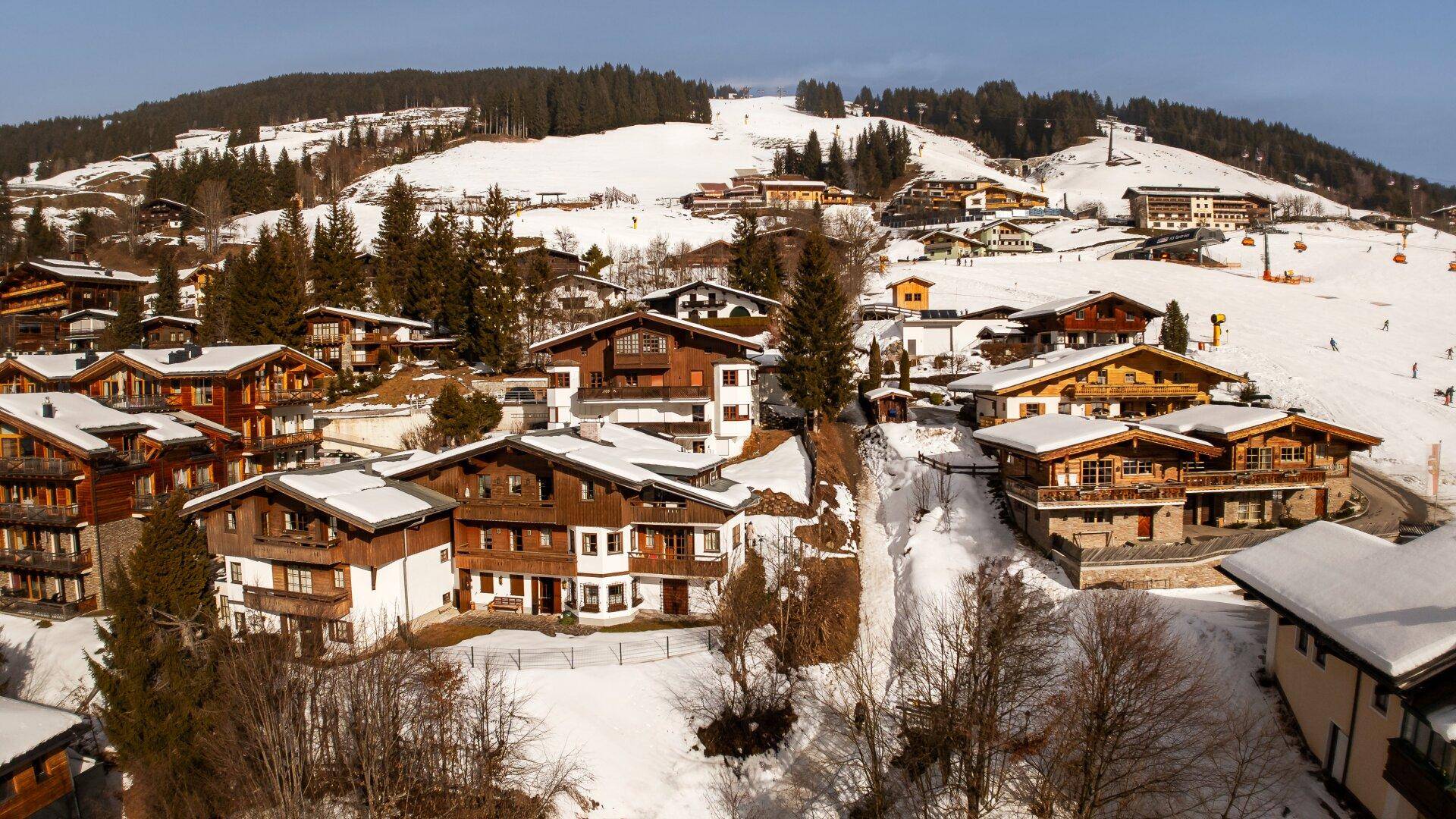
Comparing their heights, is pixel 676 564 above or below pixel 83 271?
below

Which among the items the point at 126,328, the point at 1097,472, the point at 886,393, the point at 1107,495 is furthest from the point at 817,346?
the point at 126,328

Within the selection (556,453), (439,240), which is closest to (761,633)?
(556,453)

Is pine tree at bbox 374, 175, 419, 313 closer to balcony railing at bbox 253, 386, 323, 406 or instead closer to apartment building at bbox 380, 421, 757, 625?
balcony railing at bbox 253, 386, 323, 406

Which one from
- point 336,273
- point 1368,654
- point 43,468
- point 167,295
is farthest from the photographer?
point 167,295

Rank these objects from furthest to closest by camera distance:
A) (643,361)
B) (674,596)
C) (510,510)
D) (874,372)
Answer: (874,372) → (643,361) → (510,510) → (674,596)

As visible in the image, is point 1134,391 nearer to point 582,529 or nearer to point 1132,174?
point 582,529

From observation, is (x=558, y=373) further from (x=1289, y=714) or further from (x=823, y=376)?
(x=1289, y=714)
